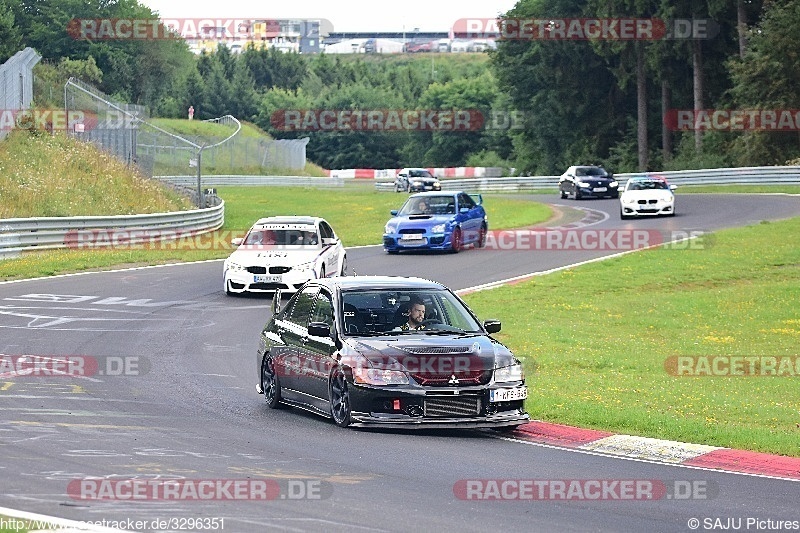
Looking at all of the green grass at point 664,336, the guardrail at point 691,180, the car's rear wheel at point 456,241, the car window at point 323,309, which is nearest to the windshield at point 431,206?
the car's rear wheel at point 456,241

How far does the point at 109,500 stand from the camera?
880 cm

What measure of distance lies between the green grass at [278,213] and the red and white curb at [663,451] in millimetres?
18137

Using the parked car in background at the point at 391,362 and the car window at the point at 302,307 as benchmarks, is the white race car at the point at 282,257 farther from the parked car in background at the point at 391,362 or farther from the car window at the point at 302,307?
the parked car in background at the point at 391,362

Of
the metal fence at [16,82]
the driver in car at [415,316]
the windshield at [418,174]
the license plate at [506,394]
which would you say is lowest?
the license plate at [506,394]

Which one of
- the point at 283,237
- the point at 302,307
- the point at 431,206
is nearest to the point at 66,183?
the point at 431,206

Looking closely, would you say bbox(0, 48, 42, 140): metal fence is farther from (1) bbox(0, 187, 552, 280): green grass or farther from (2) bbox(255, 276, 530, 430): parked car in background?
(2) bbox(255, 276, 530, 430): parked car in background

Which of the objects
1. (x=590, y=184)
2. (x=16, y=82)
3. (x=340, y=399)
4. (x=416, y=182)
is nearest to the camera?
(x=340, y=399)

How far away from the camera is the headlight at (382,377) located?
12.4 metres

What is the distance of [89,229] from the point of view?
115 feet

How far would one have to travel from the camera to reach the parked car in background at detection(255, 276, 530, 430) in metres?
12.4

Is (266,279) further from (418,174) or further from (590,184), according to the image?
(418,174)

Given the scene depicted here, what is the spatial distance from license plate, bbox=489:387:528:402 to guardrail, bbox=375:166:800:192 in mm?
43266

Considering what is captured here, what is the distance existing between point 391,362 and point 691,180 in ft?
179

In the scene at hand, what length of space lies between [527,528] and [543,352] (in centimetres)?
1029
